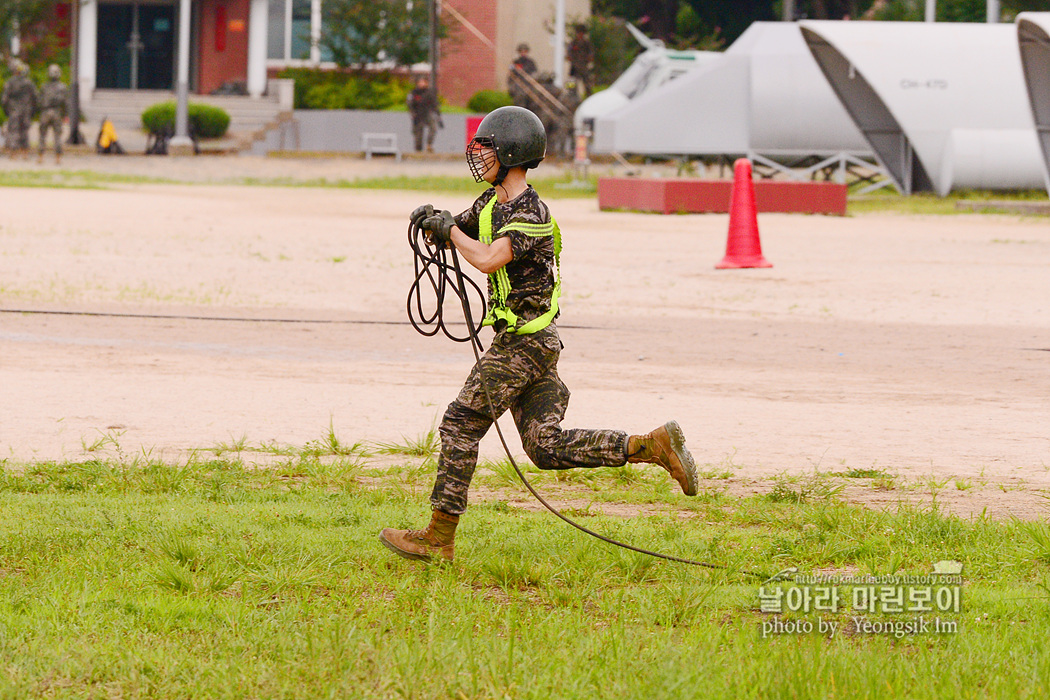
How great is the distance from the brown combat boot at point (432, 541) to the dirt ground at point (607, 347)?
182 centimetres

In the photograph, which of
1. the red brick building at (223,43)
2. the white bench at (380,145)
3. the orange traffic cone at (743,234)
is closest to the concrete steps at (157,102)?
the red brick building at (223,43)

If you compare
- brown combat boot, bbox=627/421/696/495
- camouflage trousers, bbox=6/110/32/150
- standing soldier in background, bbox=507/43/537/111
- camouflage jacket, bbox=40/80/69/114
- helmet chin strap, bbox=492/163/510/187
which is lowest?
brown combat boot, bbox=627/421/696/495

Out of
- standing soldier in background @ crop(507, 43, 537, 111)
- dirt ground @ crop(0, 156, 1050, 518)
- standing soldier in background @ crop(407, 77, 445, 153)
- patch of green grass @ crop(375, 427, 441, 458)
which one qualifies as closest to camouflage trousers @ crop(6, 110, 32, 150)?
standing soldier in background @ crop(407, 77, 445, 153)

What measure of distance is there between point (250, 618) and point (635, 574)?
1.34m

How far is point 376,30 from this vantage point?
49.9m

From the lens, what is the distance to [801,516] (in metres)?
5.61

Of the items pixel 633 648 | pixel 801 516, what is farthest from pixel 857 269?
pixel 633 648

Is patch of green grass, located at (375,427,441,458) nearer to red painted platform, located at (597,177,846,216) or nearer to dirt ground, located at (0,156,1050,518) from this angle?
dirt ground, located at (0,156,1050,518)

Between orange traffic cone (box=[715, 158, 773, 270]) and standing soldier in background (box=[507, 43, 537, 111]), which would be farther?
standing soldier in background (box=[507, 43, 537, 111])

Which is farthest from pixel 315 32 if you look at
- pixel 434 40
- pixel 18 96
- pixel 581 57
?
pixel 18 96

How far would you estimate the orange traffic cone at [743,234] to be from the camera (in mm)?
15977

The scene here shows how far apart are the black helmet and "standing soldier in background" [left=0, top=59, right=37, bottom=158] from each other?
34.4 m

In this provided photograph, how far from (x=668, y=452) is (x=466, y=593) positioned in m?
0.97

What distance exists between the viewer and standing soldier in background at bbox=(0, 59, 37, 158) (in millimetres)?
36812
